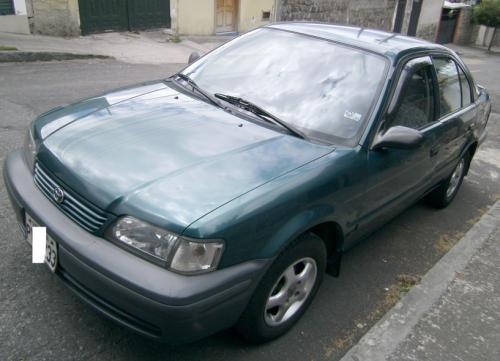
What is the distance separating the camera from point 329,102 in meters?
3.03

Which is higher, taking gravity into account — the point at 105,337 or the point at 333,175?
the point at 333,175

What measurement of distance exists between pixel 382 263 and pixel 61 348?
237 cm

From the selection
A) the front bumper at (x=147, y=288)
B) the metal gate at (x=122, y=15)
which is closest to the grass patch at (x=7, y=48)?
the metal gate at (x=122, y=15)

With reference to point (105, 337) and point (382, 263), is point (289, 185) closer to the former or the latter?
point (105, 337)

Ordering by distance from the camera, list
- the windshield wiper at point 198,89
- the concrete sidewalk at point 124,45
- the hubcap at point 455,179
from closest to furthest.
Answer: the windshield wiper at point 198,89 < the hubcap at point 455,179 < the concrete sidewalk at point 124,45

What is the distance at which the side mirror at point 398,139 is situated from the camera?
2840mm

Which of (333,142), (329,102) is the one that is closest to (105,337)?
(333,142)

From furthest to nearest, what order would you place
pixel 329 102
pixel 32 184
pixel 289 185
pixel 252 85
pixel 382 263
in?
pixel 382 263
pixel 252 85
pixel 329 102
pixel 32 184
pixel 289 185

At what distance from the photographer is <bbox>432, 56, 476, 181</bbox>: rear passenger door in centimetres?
380

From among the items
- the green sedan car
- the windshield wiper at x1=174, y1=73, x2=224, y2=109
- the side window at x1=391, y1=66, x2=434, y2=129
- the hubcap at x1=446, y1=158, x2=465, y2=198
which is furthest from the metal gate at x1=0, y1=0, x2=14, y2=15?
the hubcap at x1=446, y1=158, x2=465, y2=198

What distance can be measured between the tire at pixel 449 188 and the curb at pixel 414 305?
439 mm

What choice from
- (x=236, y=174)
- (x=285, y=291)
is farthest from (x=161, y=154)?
(x=285, y=291)

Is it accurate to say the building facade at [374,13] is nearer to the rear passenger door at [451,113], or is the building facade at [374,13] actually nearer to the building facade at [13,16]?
the building facade at [13,16]

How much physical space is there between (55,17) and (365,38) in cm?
869
